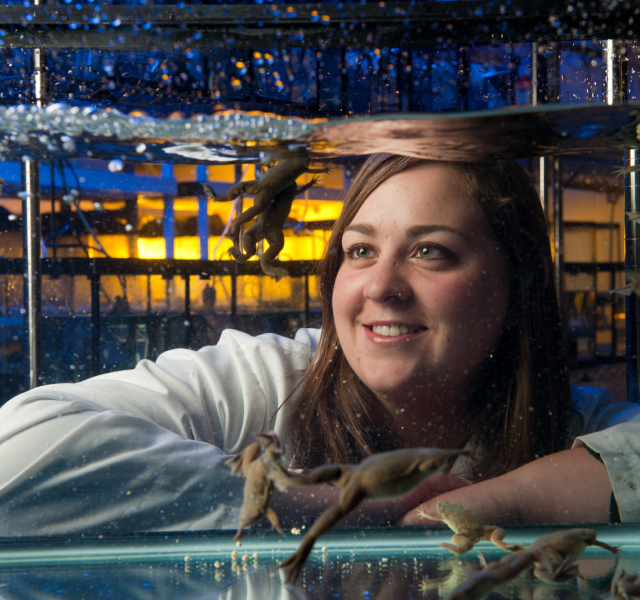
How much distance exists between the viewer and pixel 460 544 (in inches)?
27.9

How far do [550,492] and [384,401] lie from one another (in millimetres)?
340

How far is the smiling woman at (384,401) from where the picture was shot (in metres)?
0.83

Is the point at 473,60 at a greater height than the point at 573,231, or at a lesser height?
greater

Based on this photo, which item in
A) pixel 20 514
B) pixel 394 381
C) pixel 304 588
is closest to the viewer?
pixel 304 588

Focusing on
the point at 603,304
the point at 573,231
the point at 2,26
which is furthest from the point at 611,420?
the point at 2,26

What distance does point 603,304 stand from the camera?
1011mm

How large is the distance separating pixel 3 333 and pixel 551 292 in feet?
3.60

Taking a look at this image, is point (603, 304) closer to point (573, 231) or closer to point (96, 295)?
point (573, 231)

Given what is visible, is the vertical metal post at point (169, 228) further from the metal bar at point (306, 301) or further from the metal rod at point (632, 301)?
the metal rod at point (632, 301)

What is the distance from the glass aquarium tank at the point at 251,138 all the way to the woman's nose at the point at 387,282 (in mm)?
110

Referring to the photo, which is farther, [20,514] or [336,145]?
[336,145]

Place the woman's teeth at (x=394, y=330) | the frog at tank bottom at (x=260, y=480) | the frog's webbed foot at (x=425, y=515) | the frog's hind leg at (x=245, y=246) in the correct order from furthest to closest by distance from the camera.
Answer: the woman's teeth at (x=394, y=330), the frog's hind leg at (x=245, y=246), the frog's webbed foot at (x=425, y=515), the frog at tank bottom at (x=260, y=480)

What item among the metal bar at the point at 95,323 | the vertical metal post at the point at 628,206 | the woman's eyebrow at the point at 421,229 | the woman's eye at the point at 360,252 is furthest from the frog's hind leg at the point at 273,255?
the vertical metal post at the point at 628,206

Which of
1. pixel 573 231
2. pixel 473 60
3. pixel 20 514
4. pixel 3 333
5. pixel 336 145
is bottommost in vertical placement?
pixel 20 514
